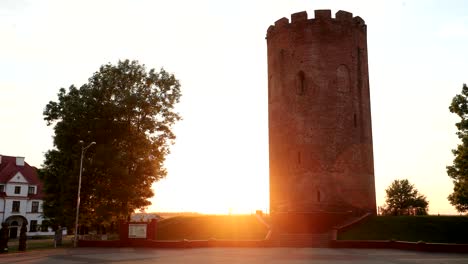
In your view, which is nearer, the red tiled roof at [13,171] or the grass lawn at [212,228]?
the grass lawn at [212,228]

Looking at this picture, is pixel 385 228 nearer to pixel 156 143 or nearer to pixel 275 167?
pixel 275 167

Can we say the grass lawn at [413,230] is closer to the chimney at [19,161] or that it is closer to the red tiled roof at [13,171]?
the red tiled roof at [13,171]

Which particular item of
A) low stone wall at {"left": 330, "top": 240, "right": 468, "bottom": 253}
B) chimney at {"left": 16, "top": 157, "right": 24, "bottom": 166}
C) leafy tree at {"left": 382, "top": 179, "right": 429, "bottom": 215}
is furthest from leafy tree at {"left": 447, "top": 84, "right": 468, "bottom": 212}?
chimney at {"left": 16, "top": 157, "right": 24, "bottom": 166}

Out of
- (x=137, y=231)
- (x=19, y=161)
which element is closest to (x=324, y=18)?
(x=137, y=231)

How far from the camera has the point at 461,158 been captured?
97.0 ft

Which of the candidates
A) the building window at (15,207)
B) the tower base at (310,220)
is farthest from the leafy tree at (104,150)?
the building window at (15,207)

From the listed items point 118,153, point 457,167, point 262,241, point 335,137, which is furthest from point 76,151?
point 457,167

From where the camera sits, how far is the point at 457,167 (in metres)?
30.6

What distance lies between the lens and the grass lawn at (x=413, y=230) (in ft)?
95.3

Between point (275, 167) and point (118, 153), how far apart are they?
52.0ft

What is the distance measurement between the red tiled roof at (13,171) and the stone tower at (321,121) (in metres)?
39.0

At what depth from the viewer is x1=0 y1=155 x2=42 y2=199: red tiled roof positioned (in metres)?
58.5

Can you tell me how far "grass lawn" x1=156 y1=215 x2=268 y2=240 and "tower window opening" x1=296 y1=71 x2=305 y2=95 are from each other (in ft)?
41.7

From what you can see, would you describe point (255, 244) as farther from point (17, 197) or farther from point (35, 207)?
point (35, 207)
